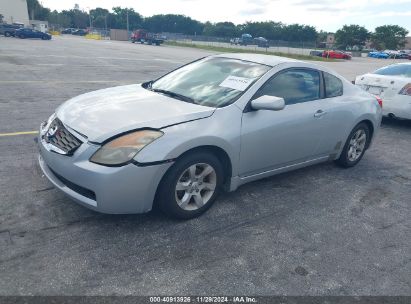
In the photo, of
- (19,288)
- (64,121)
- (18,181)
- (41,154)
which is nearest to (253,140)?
(64,121)

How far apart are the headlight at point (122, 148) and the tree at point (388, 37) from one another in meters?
94.2

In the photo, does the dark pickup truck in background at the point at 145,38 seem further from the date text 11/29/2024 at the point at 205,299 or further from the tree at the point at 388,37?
the tree at the point at 388,37

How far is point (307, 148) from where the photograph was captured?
4.25m

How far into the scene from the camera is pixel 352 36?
81.6m

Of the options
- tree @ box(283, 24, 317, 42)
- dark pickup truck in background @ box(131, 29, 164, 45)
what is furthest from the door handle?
tree @ box(283, 24, 317, 42)

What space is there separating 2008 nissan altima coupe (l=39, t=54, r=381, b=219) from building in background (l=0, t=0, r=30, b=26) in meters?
79.5

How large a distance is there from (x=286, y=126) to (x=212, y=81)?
964 millimetres

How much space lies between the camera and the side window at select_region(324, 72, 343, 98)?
4.48 meters

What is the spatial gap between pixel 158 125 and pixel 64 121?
0.94 metres

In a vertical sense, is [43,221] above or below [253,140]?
below

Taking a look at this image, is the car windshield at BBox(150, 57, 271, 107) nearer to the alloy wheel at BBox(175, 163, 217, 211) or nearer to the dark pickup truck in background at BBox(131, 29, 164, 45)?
the alloy wheel at BBox(175, 163, 217, 211)

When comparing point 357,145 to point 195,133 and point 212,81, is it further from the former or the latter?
point 195,133

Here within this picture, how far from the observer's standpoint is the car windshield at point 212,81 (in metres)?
3.65

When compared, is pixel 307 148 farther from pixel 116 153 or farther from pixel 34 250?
pixel 34 250
